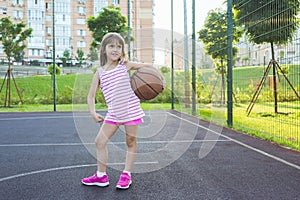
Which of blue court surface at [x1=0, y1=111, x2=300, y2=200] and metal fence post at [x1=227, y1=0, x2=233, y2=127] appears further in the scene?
metal fence post at [x1=227, y1=0, x2=233, y2=127]

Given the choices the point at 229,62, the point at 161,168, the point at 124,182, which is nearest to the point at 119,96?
the point at 124,182

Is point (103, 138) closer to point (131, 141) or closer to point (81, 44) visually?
point (131, 141)

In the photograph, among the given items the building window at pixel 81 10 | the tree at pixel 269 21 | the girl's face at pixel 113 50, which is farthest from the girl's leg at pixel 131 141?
the building window at pixel 81 10

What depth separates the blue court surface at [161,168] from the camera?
2.73 meters

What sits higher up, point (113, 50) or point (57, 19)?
point (57, 19)

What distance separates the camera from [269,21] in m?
5.75

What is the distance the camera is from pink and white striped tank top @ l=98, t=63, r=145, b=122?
2.78 m

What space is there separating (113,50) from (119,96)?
0.38 m

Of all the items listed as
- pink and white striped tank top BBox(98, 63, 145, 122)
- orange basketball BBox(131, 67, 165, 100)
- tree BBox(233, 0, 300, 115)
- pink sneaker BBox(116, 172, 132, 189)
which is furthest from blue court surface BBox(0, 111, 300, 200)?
tree BBox(233, 0, 300, 115)

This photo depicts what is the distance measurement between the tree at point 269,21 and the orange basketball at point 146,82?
2894 mm

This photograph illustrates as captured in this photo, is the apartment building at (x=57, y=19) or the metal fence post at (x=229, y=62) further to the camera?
the apartment building at (x=57, y=19)

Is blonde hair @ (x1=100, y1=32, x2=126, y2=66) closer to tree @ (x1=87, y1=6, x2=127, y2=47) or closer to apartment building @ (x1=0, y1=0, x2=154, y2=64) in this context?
tree @ (x1=87, y1=6, x2=127, y2=47)

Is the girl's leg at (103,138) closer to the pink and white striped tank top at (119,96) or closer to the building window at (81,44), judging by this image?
the pink and white striped tank top at (119,96)

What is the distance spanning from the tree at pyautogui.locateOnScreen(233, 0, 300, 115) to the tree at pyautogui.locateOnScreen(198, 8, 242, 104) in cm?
56
